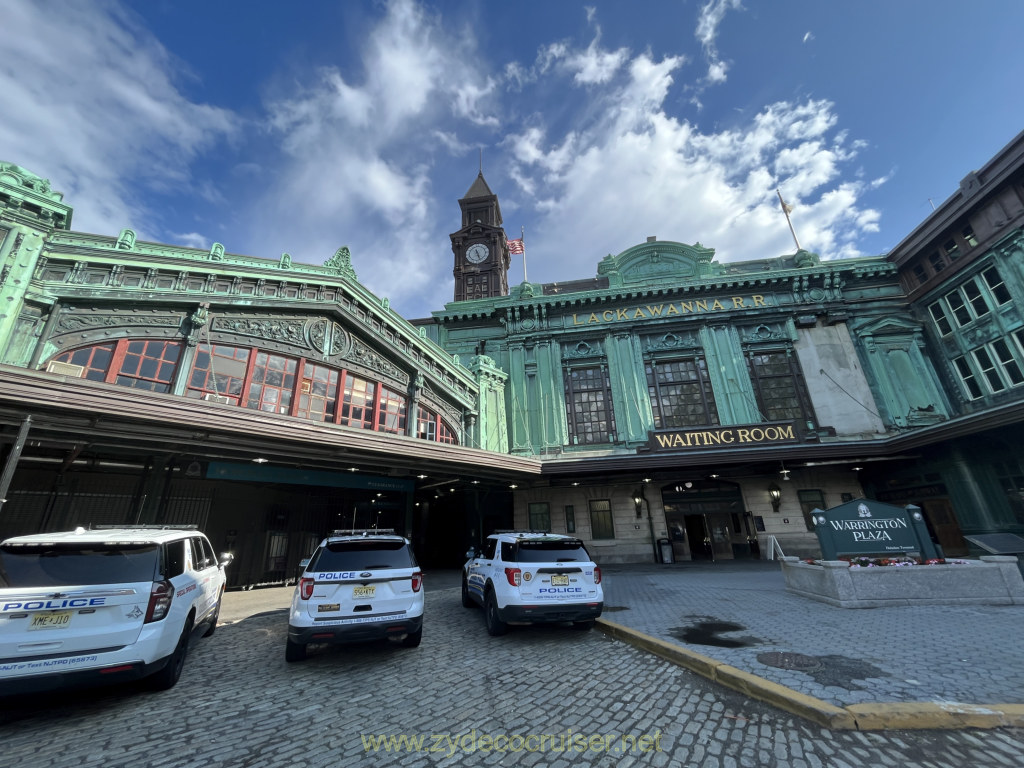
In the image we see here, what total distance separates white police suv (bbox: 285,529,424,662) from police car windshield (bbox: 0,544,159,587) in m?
1.96

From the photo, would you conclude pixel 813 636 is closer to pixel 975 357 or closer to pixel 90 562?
pixel 90 562

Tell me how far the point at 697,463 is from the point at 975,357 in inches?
634

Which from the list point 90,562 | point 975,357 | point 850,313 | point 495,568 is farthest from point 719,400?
point 90,562

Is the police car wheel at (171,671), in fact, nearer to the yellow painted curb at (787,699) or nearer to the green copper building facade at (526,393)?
the green copper building facade at (526,393)

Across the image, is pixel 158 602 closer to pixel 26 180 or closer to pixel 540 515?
pixel 26 180

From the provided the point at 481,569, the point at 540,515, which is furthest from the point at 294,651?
the point at 540,515

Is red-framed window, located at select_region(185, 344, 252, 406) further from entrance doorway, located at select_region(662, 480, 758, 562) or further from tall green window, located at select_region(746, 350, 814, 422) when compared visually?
tall green window, located at select_region(746, 350, 814, 422)

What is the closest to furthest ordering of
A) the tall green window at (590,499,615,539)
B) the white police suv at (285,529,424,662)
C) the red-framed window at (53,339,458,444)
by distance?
the white police suv at (285,529,424,662) → the red-framed window at (53,339,458,444) → the tall green window at (590,499,615,539)

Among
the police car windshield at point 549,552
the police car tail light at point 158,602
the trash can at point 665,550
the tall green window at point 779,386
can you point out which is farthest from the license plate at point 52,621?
the tall green window at point 779,386

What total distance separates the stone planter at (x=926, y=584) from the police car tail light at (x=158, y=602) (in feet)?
38.3

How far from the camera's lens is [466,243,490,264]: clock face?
143 feet

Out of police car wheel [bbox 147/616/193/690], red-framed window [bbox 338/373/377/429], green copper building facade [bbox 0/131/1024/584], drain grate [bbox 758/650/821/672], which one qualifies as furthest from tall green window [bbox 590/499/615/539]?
police car wheel [bbox 147/616/193/690]

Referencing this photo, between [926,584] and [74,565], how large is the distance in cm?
1446

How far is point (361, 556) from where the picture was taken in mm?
6508
